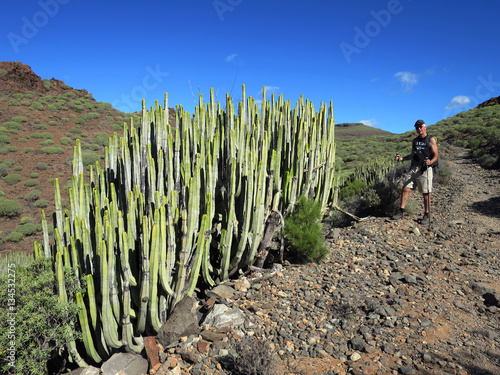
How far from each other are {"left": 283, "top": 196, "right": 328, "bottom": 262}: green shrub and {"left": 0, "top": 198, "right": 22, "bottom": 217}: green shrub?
15.5m

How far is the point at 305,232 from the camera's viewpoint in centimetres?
510

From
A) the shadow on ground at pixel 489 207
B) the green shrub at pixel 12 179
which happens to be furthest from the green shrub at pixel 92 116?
the shadow on ground at pixel 489 207

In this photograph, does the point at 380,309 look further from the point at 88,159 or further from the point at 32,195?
the point at 88,159

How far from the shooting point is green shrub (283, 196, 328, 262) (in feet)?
16.8

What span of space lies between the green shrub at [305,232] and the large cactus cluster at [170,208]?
0.81ft

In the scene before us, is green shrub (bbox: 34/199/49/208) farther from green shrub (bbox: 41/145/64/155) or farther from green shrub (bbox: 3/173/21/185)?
green shrub (bbox: 41/145/64/155)

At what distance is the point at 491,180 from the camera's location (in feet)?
36.3

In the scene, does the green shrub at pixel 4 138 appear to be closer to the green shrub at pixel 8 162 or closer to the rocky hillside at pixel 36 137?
the rocky hillside at pixel 36 137

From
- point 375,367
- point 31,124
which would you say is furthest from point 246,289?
point 31,124

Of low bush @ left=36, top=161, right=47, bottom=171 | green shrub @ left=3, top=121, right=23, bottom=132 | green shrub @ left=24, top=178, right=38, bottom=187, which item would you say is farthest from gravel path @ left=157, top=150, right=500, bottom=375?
green shrub @ left=3, top=121, right=23, bottom=132

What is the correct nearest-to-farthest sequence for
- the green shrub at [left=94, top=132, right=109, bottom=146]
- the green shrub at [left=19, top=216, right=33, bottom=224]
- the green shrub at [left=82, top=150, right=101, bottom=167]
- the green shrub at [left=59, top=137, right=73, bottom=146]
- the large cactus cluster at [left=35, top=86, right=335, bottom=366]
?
1. the large cactus cluster at [left=35, top=86, right=335, bottom=366]
2. the green shrub at [left=19, top=216, right=33, bottom=224]
3. the green shrub at [left=82, top=150, right=101, bottom=167]
4. the green shrub at [left=59, top=137, right=73, bottom=146]
5. the green shrub at [left=94, top=132, right=109, bottom=146]

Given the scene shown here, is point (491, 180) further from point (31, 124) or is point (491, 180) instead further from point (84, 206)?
point (31, 124)

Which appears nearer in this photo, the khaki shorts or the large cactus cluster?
the large cactus cluster

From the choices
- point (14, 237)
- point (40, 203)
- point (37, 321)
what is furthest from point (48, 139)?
point (37, 321)
